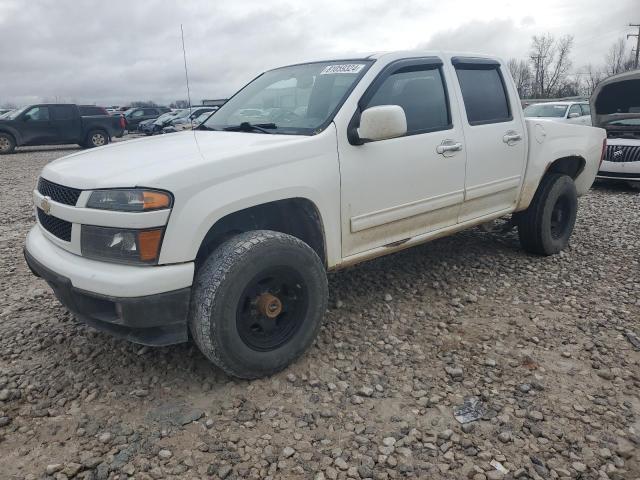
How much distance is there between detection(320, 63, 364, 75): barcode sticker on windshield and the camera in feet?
11.4

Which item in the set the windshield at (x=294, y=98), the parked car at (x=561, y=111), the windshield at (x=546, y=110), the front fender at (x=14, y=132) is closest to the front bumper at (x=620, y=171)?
the parked car at (x=561, y=111)

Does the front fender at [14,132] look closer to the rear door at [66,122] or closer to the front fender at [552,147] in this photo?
the rear door at [66,122]

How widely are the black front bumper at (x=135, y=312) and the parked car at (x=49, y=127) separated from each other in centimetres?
1686

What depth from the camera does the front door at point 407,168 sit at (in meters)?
3.21

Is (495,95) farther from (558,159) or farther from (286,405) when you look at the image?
(286,405)

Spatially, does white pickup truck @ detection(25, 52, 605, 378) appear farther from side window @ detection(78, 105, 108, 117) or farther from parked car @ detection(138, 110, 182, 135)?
parked car @ detection(138, 110, 182, 135)

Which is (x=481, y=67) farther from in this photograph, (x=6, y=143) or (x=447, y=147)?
(x=6, y=143)

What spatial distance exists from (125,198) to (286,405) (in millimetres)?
1333

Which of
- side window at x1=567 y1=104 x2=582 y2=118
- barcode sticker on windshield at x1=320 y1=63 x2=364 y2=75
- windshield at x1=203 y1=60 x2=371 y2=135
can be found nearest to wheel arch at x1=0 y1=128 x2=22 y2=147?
windshield at x1=203 y1=60 x2=371 y2=135

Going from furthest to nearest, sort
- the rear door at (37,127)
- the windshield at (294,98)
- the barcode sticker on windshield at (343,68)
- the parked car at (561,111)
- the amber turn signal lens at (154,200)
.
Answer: the rear door at (37,127), the parked car at (561,111), the barcode sticker on windshield at (343,68), the windshield at (294,98), the amber turn signal lens at (154,200)

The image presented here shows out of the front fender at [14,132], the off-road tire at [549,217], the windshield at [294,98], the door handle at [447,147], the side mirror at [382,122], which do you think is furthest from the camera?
the front fender at [14,132]

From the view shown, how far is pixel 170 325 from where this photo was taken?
2.59 metres

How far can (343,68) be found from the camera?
11.7 ft

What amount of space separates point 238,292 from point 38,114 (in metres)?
17.7
